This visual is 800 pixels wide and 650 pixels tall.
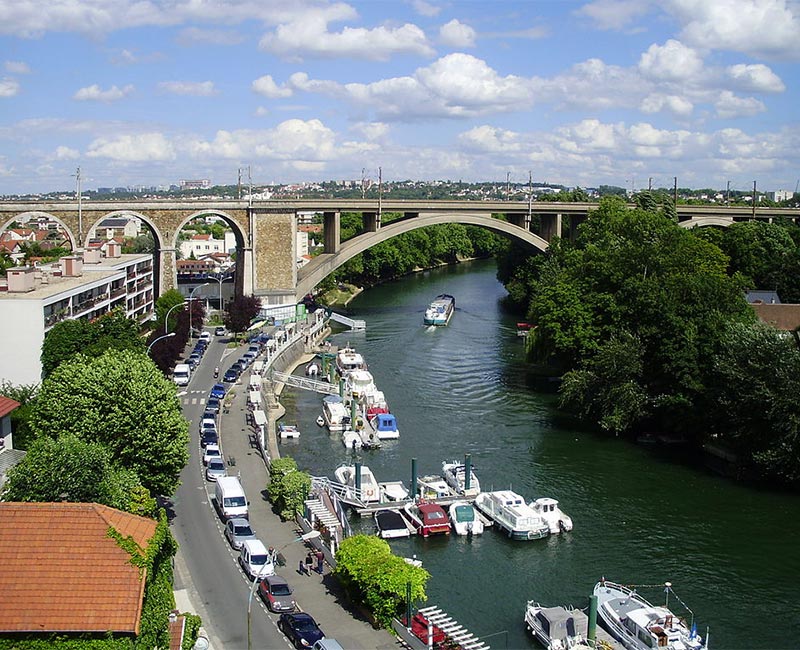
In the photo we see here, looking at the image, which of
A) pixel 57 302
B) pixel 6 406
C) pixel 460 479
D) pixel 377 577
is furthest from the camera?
pixel 57 302

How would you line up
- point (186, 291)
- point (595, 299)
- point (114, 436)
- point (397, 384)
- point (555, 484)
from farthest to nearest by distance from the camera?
1. point (186, 291)
2. point (397, 384)
3. point (595, 299)
4. point (555, 484)
5. point (114, 436)

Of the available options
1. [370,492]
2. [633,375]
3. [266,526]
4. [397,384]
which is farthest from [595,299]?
[266,526]

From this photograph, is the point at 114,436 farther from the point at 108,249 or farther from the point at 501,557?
the point at 108,249

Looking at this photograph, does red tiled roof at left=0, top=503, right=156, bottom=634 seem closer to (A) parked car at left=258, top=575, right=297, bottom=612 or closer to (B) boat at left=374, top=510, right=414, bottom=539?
(A) parked car at left=258, top=575, right=297, bottom=612

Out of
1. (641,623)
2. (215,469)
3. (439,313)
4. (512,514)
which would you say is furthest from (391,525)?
(439,313)

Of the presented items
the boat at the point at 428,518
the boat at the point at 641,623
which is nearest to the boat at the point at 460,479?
the boat at the point at 428,518

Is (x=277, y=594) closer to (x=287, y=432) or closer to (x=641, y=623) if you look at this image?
(x=641, y=623)
